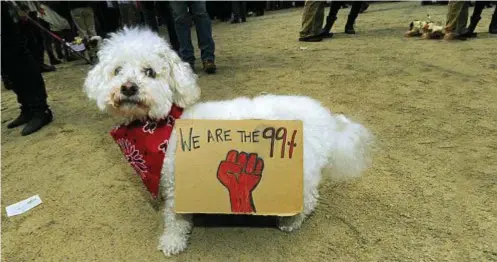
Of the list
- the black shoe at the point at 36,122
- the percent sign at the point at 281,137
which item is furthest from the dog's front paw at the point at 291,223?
the black shoe at the point at 36,122

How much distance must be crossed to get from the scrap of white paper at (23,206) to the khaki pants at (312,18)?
3.52m

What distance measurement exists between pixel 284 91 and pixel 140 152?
161 cm

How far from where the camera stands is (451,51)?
11.2ft

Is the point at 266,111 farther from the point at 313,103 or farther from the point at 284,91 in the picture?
the point at 284,91

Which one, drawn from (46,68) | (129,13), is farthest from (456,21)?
(46,68)

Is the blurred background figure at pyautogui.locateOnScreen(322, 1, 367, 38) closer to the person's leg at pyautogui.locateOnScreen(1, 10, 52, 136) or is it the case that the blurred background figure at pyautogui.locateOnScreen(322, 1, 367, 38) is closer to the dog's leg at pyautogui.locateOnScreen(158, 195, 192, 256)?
the person's leg at pyautogui.locateOnScreen(1, 10, 52, 136)

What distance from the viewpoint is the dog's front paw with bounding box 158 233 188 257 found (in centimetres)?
133

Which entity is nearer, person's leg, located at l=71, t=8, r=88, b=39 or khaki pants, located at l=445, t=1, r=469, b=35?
khaki pants, located at l=445, t=1, r=469, b=35

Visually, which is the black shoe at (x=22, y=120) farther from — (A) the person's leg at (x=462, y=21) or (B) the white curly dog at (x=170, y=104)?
(A) the person's leg at (x=462, y=21)

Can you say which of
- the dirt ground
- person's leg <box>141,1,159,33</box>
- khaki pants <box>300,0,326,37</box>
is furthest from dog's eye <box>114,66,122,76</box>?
khaki pants <box>300,0,326,37</box>

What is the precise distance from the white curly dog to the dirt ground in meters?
0.09

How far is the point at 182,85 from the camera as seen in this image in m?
1.33

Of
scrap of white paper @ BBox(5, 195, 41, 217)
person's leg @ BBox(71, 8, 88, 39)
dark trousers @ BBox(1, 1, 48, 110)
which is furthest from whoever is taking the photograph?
person's leg @ BBox(71, 8, 88, 39)

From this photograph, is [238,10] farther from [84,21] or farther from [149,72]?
[149,72]
